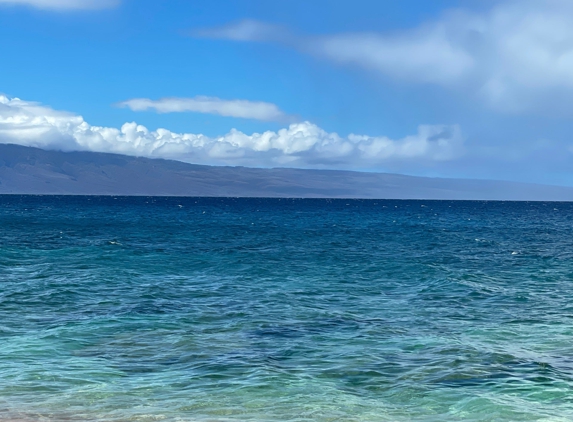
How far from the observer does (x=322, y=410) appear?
14914mm

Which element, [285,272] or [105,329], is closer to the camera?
[105,329]

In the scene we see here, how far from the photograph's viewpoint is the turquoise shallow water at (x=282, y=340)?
1534cm

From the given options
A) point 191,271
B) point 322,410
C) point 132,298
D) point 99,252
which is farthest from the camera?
point 99,252

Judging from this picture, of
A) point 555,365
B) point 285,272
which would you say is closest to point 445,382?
point 555,365

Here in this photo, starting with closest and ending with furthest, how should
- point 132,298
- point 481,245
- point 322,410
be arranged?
point 322,410 < point 132,298 < point 481,245

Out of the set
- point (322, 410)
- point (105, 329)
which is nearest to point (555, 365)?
point (322, 410)

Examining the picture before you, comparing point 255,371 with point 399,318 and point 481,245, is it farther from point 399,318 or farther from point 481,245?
point 481,245

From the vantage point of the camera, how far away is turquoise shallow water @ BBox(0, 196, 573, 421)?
15.3 m

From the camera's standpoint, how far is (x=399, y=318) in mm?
26547

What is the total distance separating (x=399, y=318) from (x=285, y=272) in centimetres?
1644

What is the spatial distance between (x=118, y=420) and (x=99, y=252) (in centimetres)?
3992

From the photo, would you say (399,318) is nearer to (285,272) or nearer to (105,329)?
(105,329)

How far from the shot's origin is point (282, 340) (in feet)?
72.3

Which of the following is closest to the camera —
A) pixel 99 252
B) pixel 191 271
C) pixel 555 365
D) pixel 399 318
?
pixel 555 365
